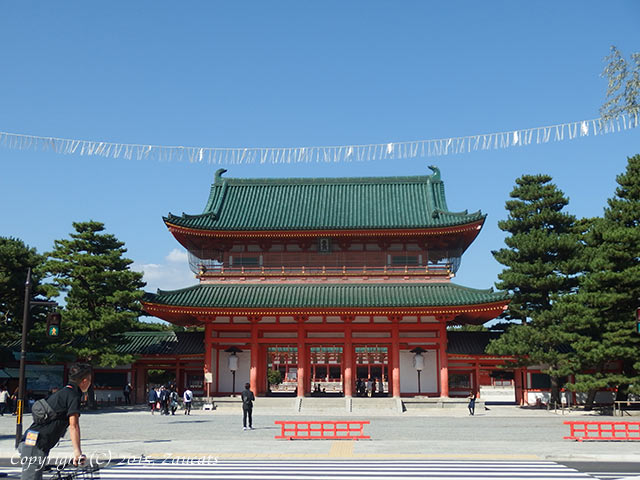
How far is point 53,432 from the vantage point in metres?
8.20

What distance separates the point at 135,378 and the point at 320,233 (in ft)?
49.6

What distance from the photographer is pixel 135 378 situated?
134 ft

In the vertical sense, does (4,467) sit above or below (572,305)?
below

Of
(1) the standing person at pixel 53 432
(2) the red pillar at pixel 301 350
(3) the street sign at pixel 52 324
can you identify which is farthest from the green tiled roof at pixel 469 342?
(1) the standing person at pixel 53 432

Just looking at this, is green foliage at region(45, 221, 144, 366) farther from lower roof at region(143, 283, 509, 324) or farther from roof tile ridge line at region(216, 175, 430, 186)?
roof tile ridge line at region(216, 175, 430, 186)

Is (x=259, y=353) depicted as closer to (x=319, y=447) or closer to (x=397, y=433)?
(x=397, y=433)

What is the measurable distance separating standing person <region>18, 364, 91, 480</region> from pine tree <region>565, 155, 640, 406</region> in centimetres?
2861

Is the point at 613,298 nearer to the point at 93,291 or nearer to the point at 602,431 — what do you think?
the point at 602,431

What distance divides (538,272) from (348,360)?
1197cm

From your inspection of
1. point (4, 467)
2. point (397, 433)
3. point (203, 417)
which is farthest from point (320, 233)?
point (4, 467)

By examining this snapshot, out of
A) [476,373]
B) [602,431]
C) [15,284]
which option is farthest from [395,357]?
[15,284]

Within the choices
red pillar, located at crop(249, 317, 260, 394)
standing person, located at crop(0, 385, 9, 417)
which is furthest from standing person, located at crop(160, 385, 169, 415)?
standing person, located at crop(0, 385, 9, 417)

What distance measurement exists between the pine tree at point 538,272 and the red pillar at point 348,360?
7.99 m

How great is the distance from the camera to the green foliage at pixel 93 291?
3481cm
